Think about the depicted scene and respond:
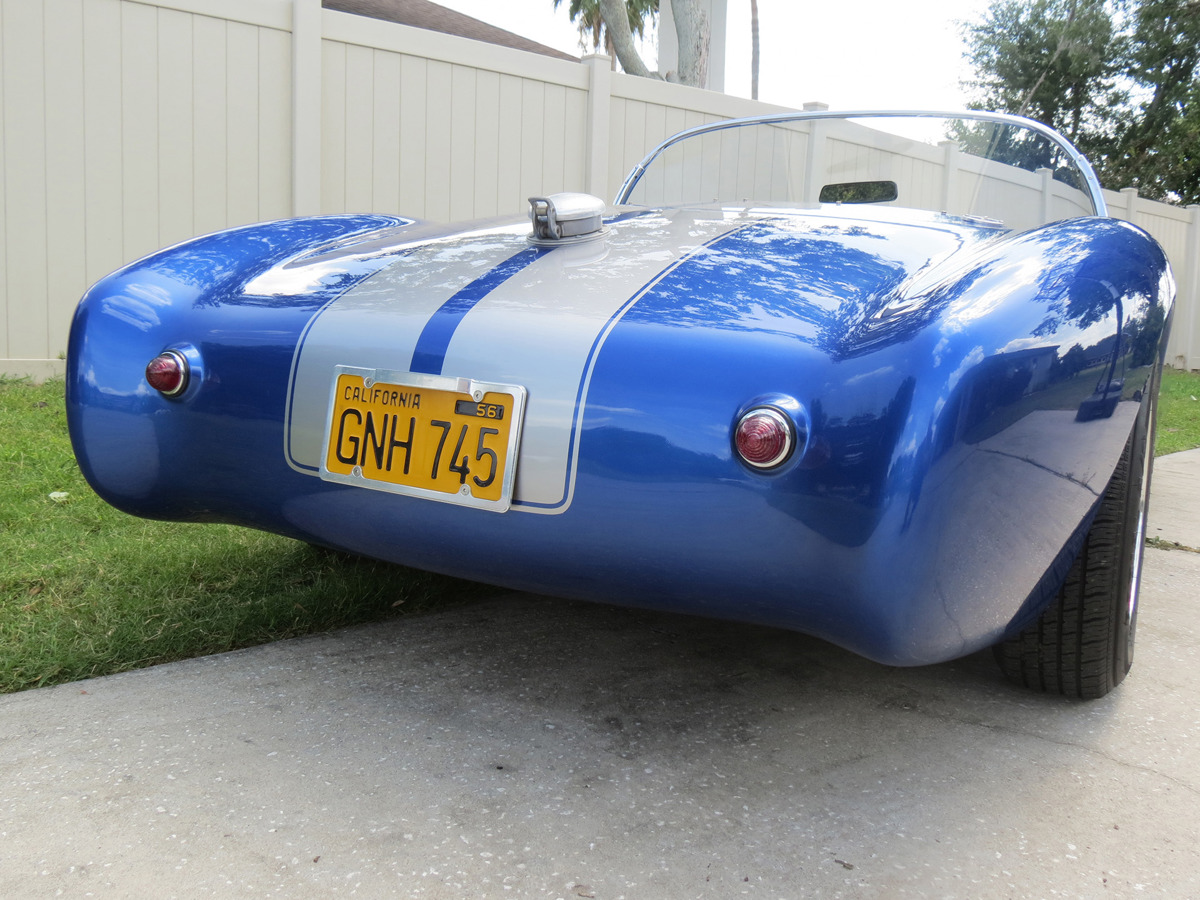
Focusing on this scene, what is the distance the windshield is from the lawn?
1.34 metres

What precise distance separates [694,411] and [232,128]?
472 cm

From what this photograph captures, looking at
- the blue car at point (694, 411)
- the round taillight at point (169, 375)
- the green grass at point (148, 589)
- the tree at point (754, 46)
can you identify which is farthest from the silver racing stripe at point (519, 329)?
the tree at point (754, 46)

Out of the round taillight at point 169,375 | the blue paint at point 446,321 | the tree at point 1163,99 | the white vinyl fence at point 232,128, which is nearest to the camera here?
the blue paint at point 446,321

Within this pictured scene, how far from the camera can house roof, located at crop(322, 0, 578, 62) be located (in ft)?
46.2

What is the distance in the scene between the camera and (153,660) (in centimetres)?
211

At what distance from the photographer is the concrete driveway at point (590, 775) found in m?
1.40

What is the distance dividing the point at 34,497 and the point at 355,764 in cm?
196

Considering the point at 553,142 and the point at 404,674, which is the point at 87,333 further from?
the point at 553,142

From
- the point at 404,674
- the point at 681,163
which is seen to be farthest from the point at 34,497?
the point at 681,163

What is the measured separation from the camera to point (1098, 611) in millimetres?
1848

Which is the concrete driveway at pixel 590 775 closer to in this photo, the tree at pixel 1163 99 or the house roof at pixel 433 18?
the house roof at pixel 433 18

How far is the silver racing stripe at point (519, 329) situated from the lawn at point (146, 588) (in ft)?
2.31

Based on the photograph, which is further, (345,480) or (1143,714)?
(1143,714)

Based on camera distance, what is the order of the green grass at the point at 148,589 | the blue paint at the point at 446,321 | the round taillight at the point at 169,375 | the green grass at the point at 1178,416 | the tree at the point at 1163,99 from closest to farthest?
the blue paint at the point at 446,321 → the round taillight at the point at 169,375 → the green grass at the point at 148,589 → the green grass at the point at 1178,416 → the tree at the point at 1163,99
